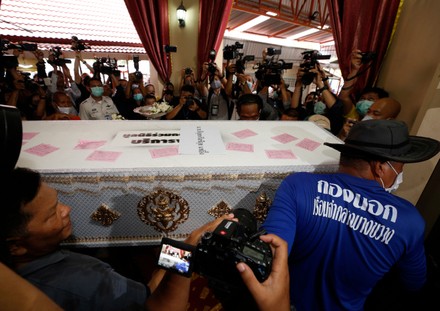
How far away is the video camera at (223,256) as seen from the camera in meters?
0.59

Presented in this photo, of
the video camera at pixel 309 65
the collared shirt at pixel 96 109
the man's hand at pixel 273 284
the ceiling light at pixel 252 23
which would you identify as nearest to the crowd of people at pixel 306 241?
the man's hand at pixel 273 284

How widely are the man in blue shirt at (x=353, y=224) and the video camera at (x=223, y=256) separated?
32 cm

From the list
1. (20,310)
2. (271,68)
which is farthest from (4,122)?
(271,68)

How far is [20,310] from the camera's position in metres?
0.37

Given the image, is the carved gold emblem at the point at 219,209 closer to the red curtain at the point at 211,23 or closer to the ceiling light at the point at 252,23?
the red curtain at the point at 211,23

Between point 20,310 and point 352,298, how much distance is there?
4.44 feet

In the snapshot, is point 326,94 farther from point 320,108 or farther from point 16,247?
point 16,247

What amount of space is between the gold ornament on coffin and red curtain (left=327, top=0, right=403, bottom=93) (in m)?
2.65

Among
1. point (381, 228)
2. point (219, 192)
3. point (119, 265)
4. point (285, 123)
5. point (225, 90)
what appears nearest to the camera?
point (381, 228)

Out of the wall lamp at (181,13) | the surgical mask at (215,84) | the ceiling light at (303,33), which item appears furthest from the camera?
the ceiling light at (303,33)

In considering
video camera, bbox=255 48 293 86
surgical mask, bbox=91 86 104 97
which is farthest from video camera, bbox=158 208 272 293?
surgical mask, bbox=91 86 104 97

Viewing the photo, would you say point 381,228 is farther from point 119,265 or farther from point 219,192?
point 119,265

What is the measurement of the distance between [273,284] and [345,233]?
1.82ft

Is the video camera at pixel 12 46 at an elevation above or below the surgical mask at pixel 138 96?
above
